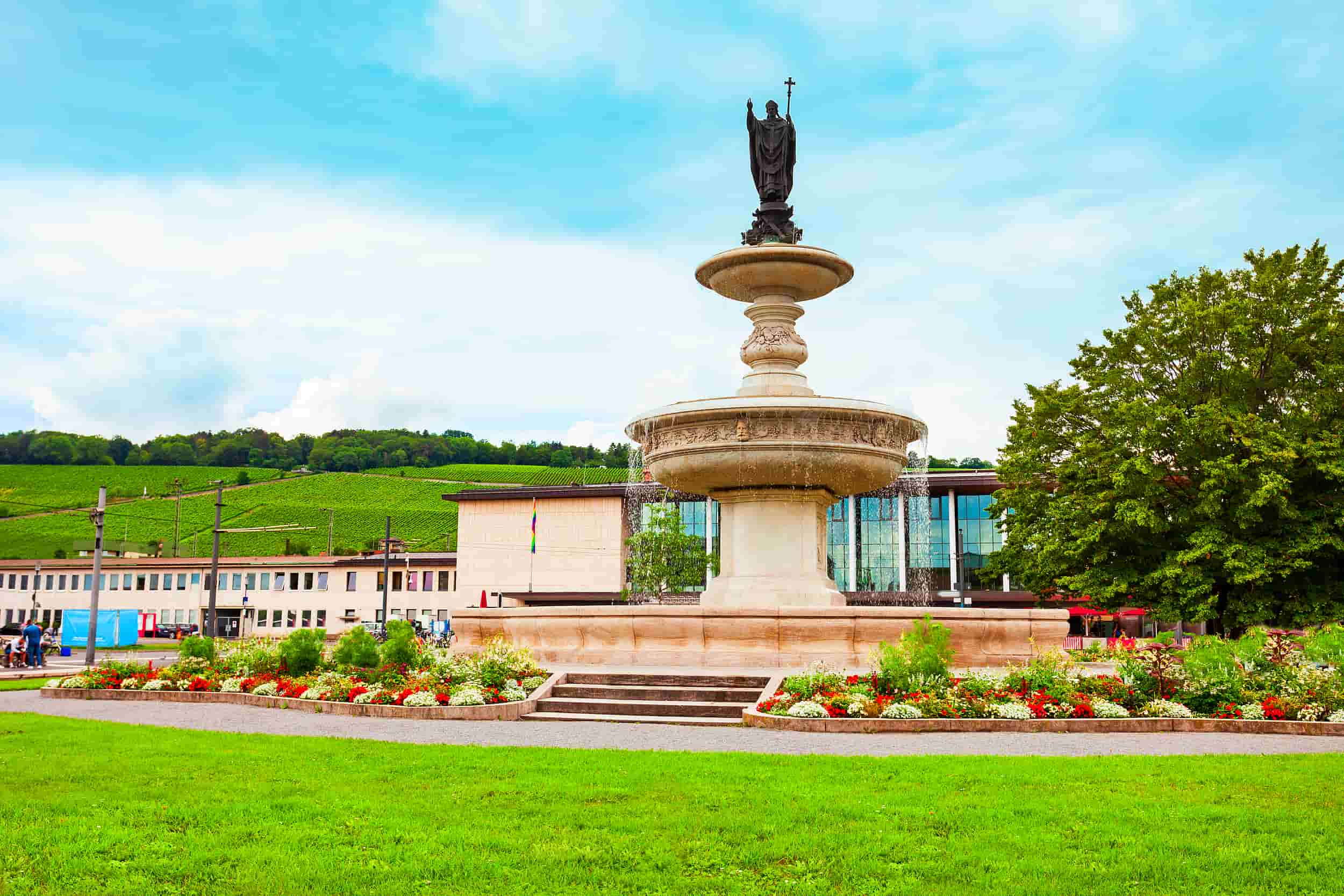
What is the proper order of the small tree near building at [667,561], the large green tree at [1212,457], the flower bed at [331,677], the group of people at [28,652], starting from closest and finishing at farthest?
the flower bed at [331,677]
the large green tree at [1212,457]
the group of people at [28,652]
the small tree near building at [667,561]

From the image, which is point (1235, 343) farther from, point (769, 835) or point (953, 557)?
point (953, 557)

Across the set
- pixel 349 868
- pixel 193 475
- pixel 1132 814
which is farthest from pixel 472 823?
pixel 193 475

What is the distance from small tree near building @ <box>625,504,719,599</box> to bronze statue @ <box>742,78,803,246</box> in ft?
115

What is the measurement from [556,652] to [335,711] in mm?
4051

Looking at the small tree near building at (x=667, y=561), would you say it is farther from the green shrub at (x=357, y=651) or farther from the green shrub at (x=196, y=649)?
the green shrub at (x=357, y=651)

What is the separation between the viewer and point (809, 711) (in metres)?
11.9

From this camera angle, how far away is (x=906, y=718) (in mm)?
11492

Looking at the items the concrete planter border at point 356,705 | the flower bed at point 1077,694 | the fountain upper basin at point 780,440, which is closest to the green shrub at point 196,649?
the concrete planter border at point 356,705

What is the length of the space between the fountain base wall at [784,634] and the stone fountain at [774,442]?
1.72 meters

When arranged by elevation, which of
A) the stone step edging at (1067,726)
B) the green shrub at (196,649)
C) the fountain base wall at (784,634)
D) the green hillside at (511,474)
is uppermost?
the green hillside at (511,474)

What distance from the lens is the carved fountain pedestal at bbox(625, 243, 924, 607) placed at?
17391 millimetres

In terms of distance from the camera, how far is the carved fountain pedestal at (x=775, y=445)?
685 inches

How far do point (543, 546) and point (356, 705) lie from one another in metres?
61.4

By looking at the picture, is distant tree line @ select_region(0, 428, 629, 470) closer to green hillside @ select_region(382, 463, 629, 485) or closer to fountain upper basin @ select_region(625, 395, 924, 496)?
green hillside @ select_region(382, 463, 629, 485)
